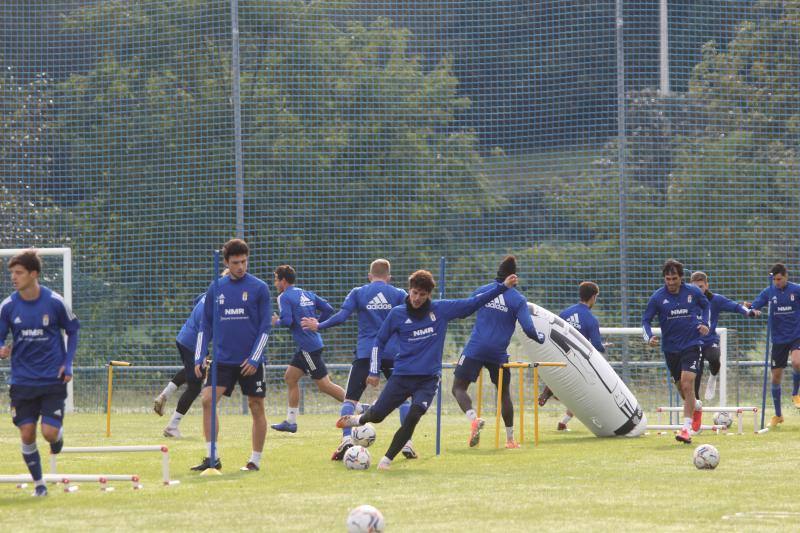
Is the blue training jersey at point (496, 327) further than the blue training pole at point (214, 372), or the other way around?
the blue training jersey at point (496, 327)

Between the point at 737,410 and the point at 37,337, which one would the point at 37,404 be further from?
the point at 737,410

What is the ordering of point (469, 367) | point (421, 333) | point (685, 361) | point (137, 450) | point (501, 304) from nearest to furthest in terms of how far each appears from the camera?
1. point (137, 450)
2. point (421, 333)
3. point (501, 304)
4. point (469, 367)
5. point (685, 361)

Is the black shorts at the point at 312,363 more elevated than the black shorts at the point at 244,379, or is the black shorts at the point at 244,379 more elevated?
the black shorts at the point at 244,379

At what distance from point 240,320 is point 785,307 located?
27.2 ft

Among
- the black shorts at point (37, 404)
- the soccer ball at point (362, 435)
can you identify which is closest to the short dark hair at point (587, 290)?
the soccer ball at point (362, 435)

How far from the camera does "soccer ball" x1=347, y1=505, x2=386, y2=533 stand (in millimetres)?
7402

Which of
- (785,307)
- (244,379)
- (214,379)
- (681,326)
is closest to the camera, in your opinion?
(214,379)

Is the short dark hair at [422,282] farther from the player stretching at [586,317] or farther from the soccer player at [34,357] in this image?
the player stretching at [586,317]

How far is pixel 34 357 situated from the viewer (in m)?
9.63

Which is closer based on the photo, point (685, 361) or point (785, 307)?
point (685, 361)

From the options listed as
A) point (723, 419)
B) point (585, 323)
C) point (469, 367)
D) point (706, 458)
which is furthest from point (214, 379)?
point (723, 419)

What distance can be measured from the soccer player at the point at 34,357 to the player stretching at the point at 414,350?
2.51 metres

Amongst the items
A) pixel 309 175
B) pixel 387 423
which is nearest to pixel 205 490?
pixel 387 423

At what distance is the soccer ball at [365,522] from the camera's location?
24.3 feet
